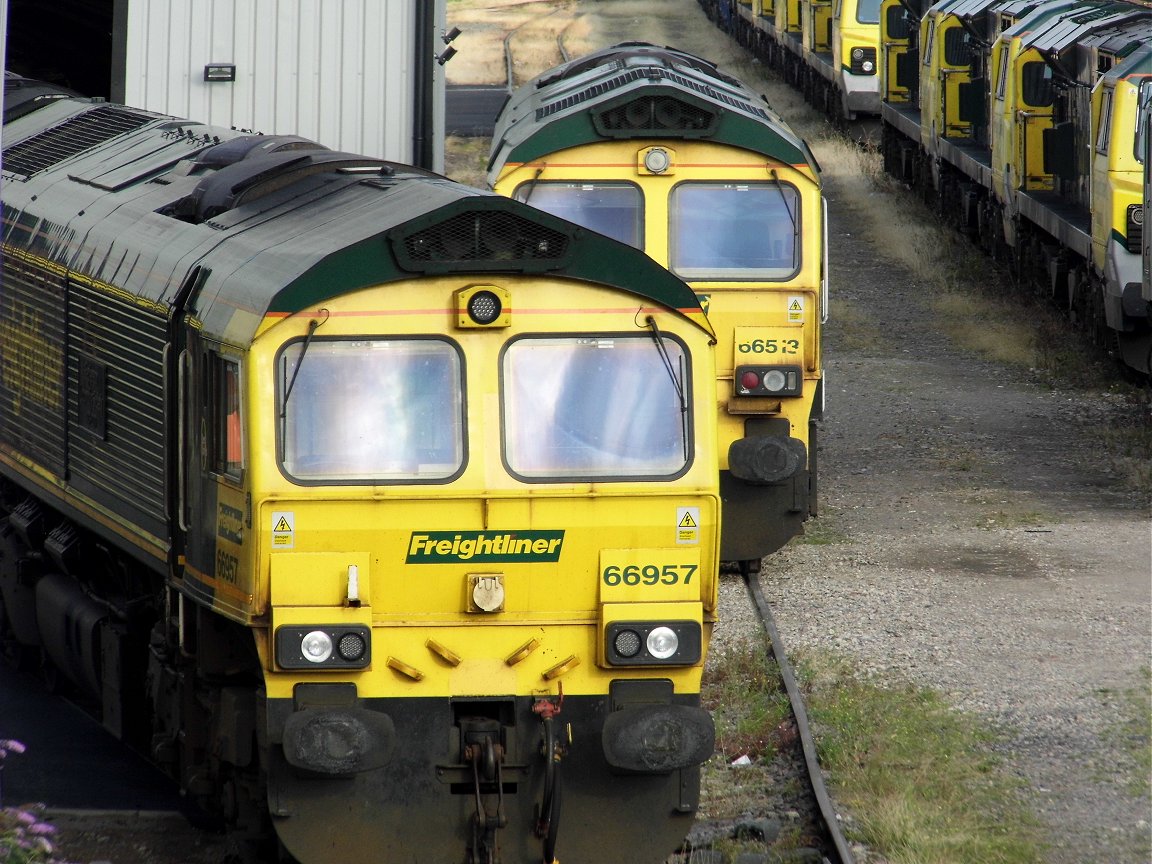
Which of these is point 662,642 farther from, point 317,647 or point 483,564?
point 317,647

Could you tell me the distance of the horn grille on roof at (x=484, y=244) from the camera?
6789mm

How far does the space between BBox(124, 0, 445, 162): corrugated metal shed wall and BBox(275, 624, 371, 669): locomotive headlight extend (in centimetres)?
824

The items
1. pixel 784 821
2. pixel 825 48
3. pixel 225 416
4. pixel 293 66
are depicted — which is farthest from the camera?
pixel 825 48

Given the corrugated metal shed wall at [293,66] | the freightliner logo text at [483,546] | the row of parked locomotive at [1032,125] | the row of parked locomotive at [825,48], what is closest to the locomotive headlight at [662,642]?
the freightliner logo text at [483,546]

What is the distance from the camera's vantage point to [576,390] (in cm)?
698

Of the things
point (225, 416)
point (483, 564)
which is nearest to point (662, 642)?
point (483, 564)

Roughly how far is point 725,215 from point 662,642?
5326 mm

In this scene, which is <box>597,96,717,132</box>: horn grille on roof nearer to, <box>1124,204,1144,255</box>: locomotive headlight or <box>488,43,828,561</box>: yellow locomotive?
<box>488,43,828,561</box>: yellow locomotive

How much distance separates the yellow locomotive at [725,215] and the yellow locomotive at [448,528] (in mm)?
4551

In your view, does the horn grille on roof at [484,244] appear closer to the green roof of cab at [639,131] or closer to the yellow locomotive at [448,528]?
the yellow locomotive at [448,528]

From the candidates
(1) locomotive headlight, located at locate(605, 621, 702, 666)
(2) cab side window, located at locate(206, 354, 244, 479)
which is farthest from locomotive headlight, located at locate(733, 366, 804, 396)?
(2) cab side window, located at locate(206, 354, 244, 479)

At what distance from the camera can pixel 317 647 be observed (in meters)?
6.67

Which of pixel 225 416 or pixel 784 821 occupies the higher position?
pixel 225 416

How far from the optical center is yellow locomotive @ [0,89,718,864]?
671 cm
